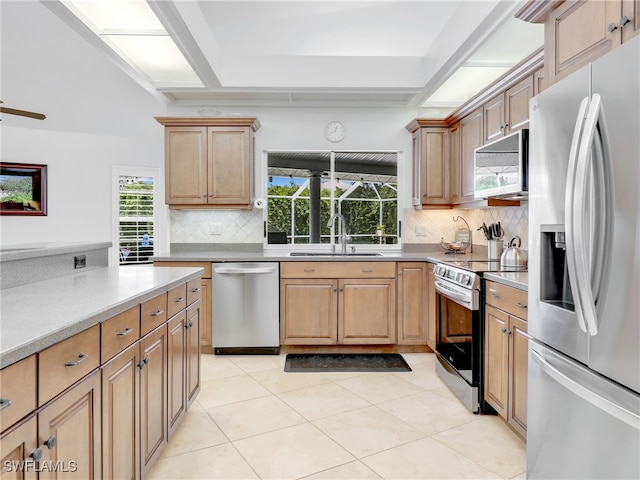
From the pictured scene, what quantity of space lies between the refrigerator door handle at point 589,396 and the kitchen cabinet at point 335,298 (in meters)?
2.04

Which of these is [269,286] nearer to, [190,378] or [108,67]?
[190,378]

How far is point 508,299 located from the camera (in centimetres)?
220

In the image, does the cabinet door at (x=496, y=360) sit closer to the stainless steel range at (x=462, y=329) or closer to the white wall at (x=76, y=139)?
the stainless steel range at (x=462, y=329)

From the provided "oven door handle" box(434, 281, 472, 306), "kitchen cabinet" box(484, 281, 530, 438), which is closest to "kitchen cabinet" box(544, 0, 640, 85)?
"kitchen cabinet" box(484, 281, 530, 438)

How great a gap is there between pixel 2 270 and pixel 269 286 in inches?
85.3

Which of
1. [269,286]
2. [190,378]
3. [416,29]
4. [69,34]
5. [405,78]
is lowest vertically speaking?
[190,378]

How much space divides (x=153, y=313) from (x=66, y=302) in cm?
40

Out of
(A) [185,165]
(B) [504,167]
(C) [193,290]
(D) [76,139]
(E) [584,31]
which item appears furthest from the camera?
(D) [76,139]

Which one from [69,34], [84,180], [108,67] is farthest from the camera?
[84,180]

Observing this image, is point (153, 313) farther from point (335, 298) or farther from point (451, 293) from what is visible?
point (335, 298)

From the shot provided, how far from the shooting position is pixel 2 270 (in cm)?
169

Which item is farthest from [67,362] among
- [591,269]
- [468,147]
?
[468,147]

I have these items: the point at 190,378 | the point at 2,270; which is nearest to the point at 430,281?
the point at 190,378

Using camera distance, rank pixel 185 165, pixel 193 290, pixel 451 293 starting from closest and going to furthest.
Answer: pixel 193 290
pixel 451 293
pixel 185 165
